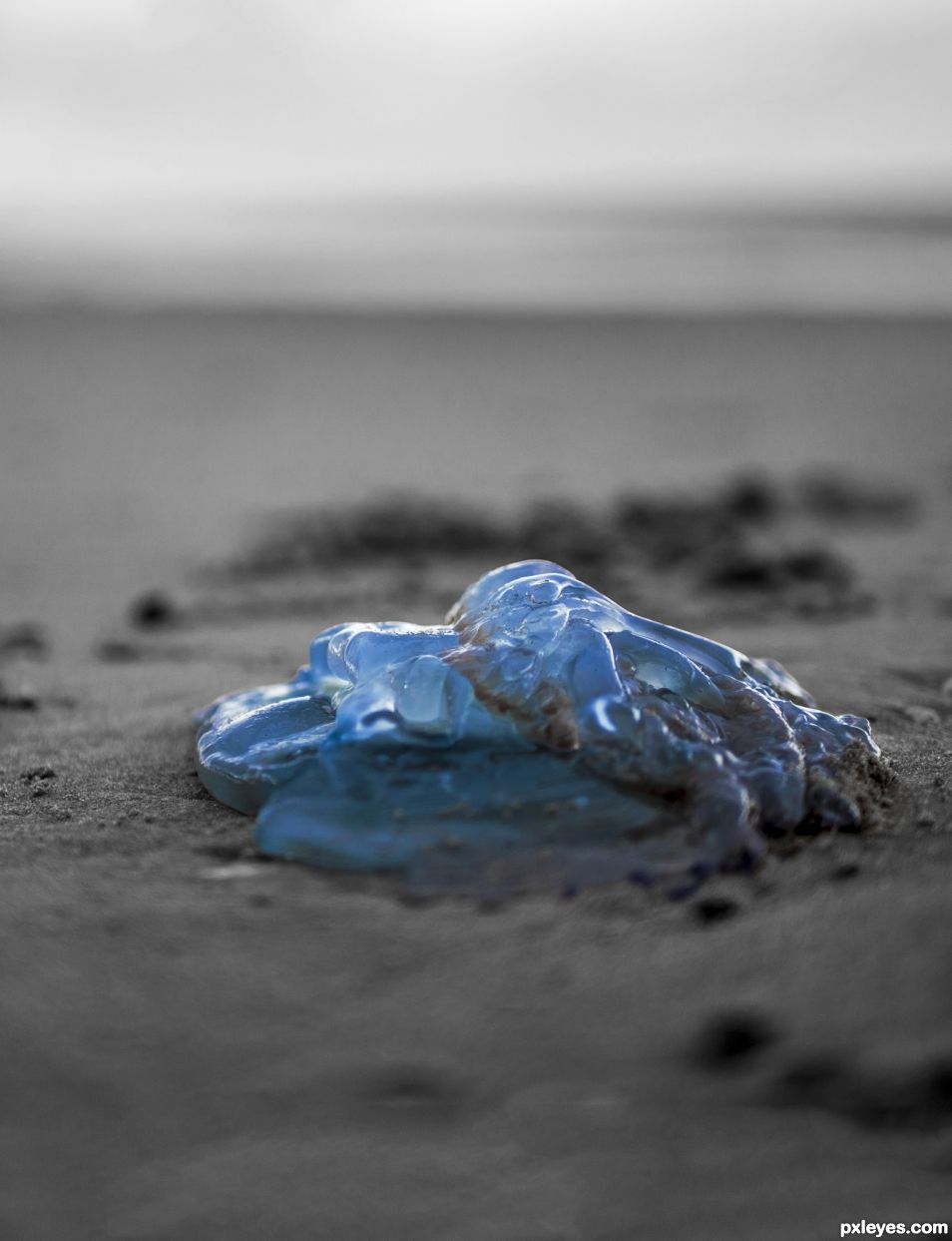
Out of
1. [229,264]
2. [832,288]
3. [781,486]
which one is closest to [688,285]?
[832,288]

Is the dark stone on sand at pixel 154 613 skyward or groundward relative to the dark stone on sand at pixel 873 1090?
skyward

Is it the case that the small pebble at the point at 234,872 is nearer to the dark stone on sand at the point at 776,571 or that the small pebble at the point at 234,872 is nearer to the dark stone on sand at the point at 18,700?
the dark stone on sand at the point at 18,700

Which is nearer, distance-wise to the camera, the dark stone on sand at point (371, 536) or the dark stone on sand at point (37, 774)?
the dark stone on sand at point (37, 774)

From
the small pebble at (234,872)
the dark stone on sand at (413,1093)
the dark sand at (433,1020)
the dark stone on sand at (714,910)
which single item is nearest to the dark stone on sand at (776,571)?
the dark sand at (433,1020)

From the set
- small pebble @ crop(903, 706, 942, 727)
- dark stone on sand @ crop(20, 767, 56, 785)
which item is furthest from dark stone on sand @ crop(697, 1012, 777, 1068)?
dark stone on sand @ crop(20, 767, 56, 785)

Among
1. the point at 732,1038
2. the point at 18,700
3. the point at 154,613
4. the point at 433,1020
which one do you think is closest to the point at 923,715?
the point at 732,1038

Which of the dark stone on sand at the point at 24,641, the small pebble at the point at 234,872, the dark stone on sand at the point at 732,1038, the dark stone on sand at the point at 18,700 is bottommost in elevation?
the dark stone on sand at the point at 732,1038

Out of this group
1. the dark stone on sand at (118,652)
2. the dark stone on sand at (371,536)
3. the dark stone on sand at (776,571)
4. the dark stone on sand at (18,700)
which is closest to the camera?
the dark stone on sand at (18,700)

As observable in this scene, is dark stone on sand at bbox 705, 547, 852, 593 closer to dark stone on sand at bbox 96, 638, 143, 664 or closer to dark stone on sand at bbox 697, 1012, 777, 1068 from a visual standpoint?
dark stone on sand at bbox 96, 638, 143, 664
